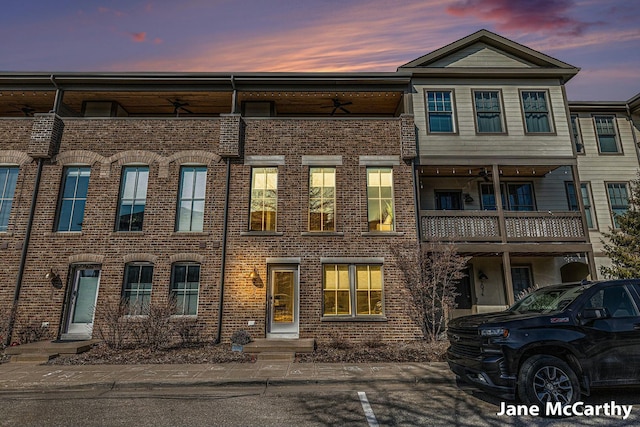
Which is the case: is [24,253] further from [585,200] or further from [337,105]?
[585,200]

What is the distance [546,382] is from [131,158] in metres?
12.5

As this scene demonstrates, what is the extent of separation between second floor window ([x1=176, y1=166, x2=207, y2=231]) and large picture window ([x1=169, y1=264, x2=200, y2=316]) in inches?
52.0

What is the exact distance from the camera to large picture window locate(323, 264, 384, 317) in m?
10.3

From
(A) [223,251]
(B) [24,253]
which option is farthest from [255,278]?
(B) [24,253]

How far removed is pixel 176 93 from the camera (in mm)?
12023

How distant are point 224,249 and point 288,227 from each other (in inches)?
85.3

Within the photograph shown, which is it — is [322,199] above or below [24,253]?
above

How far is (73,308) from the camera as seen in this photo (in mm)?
10156

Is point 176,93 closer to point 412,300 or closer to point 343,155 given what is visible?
point 343,155

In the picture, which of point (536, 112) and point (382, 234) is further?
point (536, 112)

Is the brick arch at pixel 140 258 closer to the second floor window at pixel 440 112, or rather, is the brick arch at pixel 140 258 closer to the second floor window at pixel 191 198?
the second floor window at pixel 191 198

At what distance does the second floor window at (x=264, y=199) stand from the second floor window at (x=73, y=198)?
563cm

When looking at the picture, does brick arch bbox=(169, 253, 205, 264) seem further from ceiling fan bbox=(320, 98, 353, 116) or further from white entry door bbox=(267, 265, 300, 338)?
ceiling fan bbox=(320, 98, 353, 116)

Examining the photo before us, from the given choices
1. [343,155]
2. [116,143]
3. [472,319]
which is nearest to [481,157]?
[343,155]
